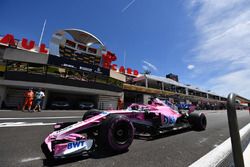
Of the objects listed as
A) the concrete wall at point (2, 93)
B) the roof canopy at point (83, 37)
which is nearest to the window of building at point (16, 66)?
the concrete wall at point (2, 93)

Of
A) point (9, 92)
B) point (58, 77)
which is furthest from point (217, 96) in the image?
point (9, 92)

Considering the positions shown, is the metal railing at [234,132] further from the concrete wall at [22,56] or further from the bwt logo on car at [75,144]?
the concrete wall at [22,56]

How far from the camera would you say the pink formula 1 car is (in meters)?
2.04

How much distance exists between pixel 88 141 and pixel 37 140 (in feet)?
5.68

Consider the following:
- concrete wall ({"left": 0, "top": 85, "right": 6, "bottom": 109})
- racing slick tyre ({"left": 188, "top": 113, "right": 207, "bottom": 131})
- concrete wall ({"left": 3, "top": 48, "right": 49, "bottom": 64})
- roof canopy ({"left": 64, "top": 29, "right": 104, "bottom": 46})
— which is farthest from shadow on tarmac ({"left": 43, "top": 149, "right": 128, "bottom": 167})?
roof canopy ({"left": 64, "top": 29, "right": 104, "bottom": 46})

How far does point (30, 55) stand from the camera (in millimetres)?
14266

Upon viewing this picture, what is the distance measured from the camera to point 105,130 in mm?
2412

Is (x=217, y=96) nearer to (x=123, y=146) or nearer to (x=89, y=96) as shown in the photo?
(x=89, y=96)

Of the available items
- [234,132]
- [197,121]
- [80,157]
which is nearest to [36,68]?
[80,157]

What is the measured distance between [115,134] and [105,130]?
11.4 inches

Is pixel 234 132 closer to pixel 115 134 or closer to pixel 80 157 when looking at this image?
pixel 115 134

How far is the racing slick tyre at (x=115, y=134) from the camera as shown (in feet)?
7.91

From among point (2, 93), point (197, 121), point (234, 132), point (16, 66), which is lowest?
point (197, 121)

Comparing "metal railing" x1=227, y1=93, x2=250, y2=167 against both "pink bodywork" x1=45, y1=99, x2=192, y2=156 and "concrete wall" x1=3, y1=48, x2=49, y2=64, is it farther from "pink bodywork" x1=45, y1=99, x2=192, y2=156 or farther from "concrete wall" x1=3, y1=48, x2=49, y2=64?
"concrete wall" x1=3, y1=48, x2=49, y2=64
